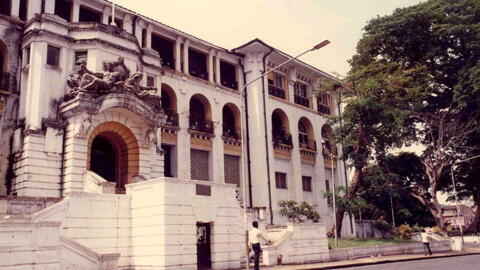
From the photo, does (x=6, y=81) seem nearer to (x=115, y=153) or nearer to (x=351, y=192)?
(x=115, y=153)

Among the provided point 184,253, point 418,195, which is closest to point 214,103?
point 184,253

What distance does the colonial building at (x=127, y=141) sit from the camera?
17047mm

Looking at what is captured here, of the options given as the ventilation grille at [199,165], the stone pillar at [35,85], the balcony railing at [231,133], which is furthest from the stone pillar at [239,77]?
the stone pillar at [35,85]

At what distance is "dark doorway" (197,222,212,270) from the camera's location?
61.3ft

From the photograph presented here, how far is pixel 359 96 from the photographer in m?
32.6

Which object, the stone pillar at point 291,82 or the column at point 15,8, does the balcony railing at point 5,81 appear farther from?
the stone pillar at point 291,82

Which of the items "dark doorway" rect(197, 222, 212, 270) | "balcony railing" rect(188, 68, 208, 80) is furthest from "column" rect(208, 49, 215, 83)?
"dark doorway" rect(197, 222, 212, 270)

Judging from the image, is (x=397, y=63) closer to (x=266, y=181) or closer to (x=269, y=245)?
(x=266, y=181)

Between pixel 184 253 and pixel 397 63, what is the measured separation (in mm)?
26911

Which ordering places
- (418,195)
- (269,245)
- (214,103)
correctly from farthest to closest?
(418,195) → (214,103) → (269,245)

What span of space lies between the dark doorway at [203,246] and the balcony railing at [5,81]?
12.1m

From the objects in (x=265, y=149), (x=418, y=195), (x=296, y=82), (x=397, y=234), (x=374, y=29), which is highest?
(x=374, y=29)

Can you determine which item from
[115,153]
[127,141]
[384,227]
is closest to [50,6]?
[127,141]

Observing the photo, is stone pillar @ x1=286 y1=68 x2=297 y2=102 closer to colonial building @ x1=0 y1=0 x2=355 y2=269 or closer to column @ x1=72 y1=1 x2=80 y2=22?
colonial building @ x1=0 y1=0 x2=355 y2=269
